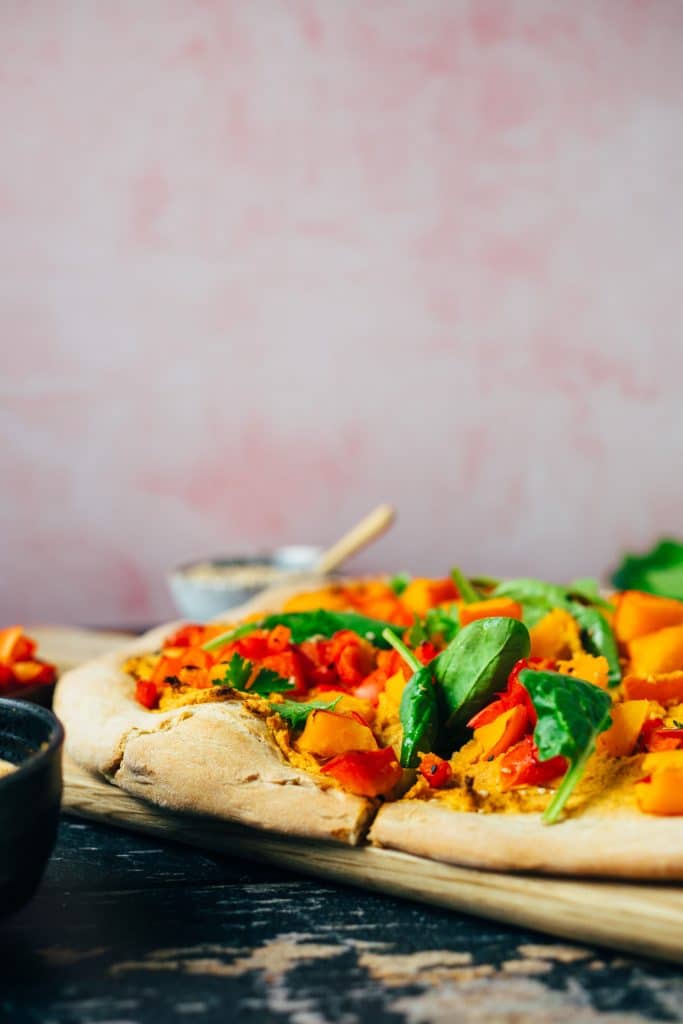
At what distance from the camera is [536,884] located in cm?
185

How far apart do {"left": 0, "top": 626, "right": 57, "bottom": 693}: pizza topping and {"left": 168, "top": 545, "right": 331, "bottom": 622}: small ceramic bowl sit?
4.25ft

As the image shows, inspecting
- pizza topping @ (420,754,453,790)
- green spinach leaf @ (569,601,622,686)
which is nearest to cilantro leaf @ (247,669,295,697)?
pizza topping @ (420,754,453,790)

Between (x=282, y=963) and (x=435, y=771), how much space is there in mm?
499

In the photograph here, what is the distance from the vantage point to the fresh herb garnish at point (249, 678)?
250 cm

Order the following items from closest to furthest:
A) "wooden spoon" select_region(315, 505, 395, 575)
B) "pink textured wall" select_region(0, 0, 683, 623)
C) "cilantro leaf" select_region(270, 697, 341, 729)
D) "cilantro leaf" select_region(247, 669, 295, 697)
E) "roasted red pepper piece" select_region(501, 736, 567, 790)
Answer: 1. "roasted red pepper piece" select_region(501, 736, 567, 790)
2. "cilantro leaf" select_region(270, 697, 341, 729)
3. "cilantro leaf" select_region(247, 669, 295, 697)
4. "wooden spoon" select_region(315, 505, 395, 575)
5. "pink textured wall" select_region(0, 0, 683, 623)

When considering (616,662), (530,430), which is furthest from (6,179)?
(616,662)

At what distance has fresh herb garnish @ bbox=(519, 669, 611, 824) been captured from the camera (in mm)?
1890

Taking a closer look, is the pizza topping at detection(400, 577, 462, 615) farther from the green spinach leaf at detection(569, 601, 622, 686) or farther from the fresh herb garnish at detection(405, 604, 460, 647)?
the green spinach leaf at detection(569, 601, 622, 686)

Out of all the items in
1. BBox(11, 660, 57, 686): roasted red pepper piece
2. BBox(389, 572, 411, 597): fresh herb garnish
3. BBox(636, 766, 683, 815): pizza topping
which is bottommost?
BBox(636, 766, 683, 815): pizza topping

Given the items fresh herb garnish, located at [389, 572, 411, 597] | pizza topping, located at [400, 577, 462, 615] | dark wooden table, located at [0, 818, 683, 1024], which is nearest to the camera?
dark wooden table, located at [0, 818, 683, 1024]

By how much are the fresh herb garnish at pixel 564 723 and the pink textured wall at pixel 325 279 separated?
4.80m

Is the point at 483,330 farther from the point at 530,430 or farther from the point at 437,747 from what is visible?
the point at 437,747

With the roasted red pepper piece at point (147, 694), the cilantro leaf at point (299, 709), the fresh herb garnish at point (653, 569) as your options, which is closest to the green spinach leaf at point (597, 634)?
the cilantro leaf at point (299, 709)

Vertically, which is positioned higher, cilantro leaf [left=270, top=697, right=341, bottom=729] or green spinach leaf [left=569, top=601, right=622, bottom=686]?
green spinach leaf [left=569, top=601, right=622, bottom=686]
